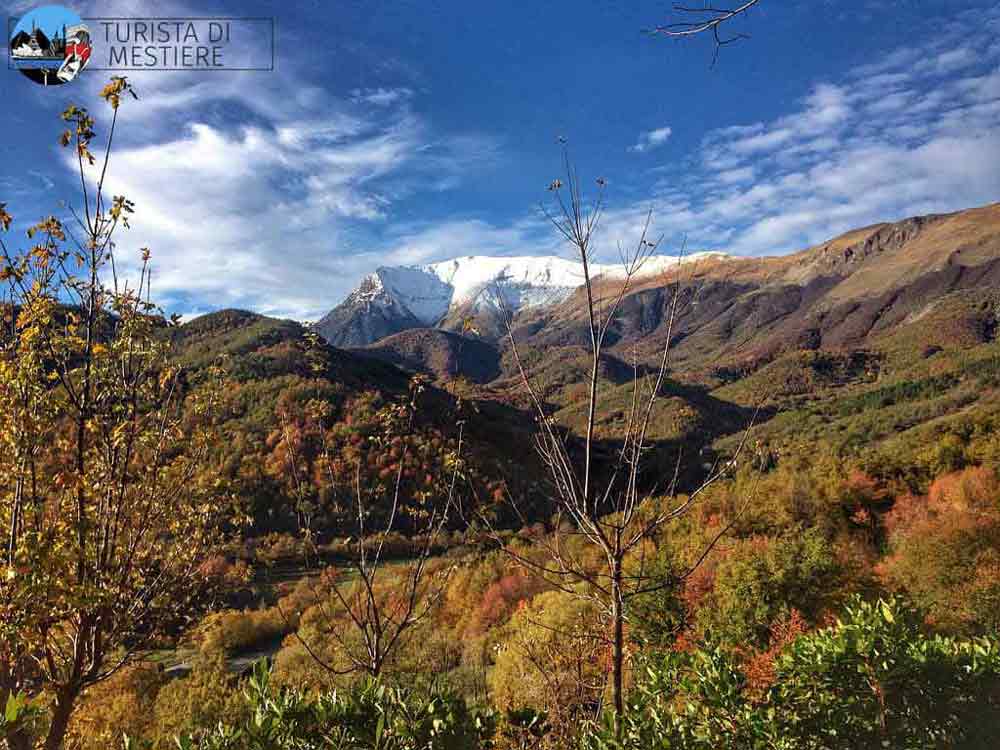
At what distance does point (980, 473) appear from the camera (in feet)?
141

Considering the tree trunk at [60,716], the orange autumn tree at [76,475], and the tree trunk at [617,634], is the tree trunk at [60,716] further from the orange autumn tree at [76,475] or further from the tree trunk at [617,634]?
the tree trunk at [617,634]

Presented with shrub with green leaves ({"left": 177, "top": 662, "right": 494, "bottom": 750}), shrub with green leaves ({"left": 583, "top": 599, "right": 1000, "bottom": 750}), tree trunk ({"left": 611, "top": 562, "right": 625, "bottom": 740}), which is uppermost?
tree trunk ({"left": 611, "top": 562, "right": 625, "bottom": 740})

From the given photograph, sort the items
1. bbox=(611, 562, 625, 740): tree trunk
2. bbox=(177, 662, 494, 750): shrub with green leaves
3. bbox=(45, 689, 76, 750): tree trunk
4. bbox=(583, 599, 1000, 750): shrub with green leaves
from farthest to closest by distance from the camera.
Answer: bbox=(45, 689, 76, 750): tree trunk
bbox=(583, 599, 1000, 750): shrub with green leaves
bbox=(177, 662, 494, 750): shrub with green leaves
bbox=(611, 562, 625, 740): tree trunk

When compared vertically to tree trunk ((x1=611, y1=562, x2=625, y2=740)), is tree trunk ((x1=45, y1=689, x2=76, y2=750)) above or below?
below

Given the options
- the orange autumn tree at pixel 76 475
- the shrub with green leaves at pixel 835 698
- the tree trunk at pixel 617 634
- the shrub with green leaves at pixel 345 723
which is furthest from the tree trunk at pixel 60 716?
the tree trunk at pixel 617 634

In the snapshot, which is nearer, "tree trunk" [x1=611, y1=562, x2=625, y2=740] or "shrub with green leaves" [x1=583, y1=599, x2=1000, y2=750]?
"tree trunk" [x1=611, y1=562, x2=625, y2=740]

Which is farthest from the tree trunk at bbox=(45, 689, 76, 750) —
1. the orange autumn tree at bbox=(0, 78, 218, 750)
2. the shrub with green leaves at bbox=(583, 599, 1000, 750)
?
the shrub with green leaves at bbox=(583, 599, 1000, 750)

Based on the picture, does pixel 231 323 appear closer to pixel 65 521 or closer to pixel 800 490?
pixel 800 490

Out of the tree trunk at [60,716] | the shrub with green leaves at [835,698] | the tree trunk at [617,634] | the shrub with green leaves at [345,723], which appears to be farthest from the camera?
the tree trunk at [60,716]

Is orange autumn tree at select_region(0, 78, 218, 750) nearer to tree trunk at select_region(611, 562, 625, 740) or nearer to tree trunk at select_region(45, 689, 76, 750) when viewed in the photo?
tree trunk at select_region(45, 689, 76, 750)

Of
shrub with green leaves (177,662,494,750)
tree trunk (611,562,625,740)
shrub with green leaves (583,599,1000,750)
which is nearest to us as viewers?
tree trunk (611,562,625,740)

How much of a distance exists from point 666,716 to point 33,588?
5604mm

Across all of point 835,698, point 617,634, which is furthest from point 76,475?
point 835,698

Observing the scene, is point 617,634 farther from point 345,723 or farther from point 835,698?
point 835,698
